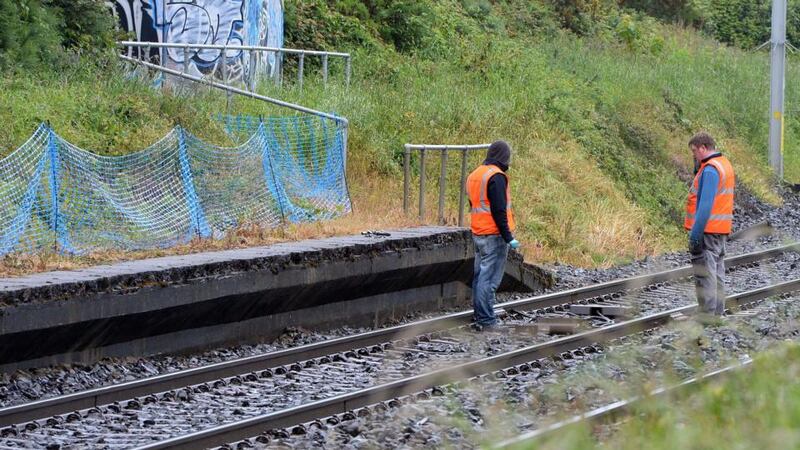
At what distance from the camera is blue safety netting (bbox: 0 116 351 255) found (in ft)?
43.7

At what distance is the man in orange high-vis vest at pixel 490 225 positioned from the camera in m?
13.4

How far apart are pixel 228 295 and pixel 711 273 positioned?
4.67m

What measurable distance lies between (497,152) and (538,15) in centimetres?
2666

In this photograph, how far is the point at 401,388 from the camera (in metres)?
10.3

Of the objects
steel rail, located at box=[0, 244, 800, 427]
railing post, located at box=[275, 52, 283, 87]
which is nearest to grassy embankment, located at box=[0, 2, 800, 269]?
railing post, located at box=[275, 52, 283, 87]

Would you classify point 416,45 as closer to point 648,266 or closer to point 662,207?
point 662,207

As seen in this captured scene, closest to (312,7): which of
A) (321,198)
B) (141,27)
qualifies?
(141,27)

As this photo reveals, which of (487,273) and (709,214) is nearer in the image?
(709,214)

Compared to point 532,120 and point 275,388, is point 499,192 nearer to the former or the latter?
point 275,388

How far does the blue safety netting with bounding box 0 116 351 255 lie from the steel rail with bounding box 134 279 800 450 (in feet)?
14.2

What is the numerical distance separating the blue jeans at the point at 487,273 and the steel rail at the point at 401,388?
3.97ft

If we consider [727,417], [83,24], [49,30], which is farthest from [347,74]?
[727,417]

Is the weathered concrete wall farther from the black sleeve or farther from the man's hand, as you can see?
the man's hand

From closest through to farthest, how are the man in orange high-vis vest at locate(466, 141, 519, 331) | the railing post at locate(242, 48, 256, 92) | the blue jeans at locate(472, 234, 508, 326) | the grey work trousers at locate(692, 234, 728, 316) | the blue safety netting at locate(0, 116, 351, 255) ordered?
the grey work trousers at locate(692, 234, 728, 316) → the blue safety netting at locate(0, 116, 351, 255) → the man in orange high-vis vest at locate(466, 141, 519, 331) → the blue jeans at locate(472, 234, 508, 326) → the railing post at locate(242, 48, 256, 92)
